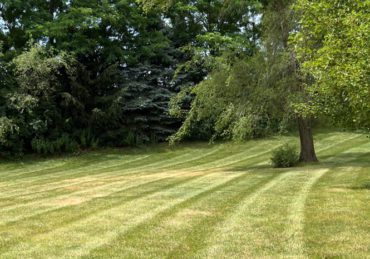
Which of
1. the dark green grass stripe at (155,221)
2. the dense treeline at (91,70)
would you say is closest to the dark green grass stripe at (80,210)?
the dark green grass stripe at (155,221)

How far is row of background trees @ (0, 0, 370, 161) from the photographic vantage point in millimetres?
17031

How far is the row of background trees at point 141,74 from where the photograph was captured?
17.0 metres

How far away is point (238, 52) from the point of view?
726 inches

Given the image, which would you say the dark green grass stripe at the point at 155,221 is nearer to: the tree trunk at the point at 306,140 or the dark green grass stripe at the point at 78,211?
the dark green grass stripe at the point at 78,211

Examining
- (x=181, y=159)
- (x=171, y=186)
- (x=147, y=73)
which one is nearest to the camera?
(x=171, y=186)

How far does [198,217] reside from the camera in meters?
8.10

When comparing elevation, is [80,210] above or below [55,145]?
below

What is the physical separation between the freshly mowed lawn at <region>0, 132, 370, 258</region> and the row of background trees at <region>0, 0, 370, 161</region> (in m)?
2.98

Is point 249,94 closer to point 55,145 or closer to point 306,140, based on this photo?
point 306,140

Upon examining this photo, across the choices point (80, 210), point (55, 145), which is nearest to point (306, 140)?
point (80, 210)

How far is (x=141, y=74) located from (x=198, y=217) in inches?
861

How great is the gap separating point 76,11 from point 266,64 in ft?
43.7

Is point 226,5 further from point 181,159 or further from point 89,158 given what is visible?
point 89,158

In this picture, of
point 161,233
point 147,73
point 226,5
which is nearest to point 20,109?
point 147,73
